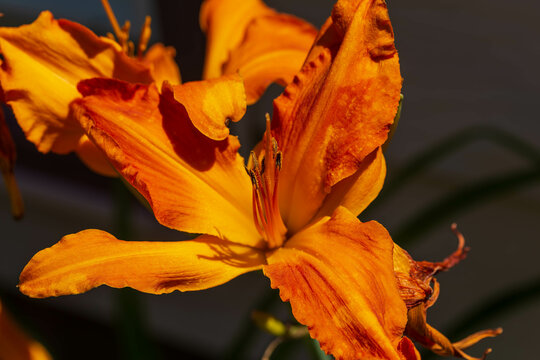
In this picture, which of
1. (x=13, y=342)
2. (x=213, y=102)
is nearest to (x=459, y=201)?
(x=213, y=102)

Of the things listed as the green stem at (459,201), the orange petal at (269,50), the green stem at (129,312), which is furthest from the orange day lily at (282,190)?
the green stem at (129,312)

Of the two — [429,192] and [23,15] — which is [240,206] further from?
[23,15]

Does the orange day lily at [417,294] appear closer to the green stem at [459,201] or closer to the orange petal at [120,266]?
the orange petal at [120,266]

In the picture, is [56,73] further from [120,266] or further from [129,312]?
[129,312]

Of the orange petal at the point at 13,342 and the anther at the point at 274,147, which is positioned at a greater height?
the anther at the point at 274,147

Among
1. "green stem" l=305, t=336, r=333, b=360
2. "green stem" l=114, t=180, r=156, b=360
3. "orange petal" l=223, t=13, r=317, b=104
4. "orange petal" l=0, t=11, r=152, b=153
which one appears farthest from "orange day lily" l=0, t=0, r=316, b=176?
"green stem" l=114, t=180, r=156, b=360
